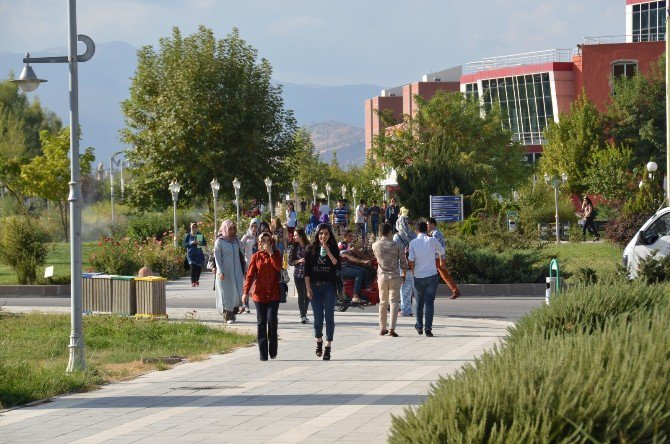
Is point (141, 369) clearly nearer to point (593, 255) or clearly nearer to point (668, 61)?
point (668, 61)

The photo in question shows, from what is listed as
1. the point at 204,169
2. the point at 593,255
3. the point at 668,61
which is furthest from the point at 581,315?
the point at 204,169

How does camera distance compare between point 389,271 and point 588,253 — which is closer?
point 389,271

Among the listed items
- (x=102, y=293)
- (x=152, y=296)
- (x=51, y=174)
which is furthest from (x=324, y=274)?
(x=51, y=174)

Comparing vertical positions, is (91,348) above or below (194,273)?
below

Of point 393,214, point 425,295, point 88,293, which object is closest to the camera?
point 425,295

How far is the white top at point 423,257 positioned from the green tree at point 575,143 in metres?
55.6

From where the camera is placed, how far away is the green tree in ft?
248

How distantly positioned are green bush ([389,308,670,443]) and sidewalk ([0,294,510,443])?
3376 millimetres

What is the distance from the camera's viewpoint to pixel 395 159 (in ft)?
221

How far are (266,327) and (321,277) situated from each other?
37.7 inches

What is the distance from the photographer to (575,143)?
75625 mm

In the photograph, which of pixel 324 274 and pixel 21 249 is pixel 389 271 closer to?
pixel 324 274

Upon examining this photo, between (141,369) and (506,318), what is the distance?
8464 millimetres

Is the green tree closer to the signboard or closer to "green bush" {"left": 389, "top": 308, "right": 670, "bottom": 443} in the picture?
the signboard
